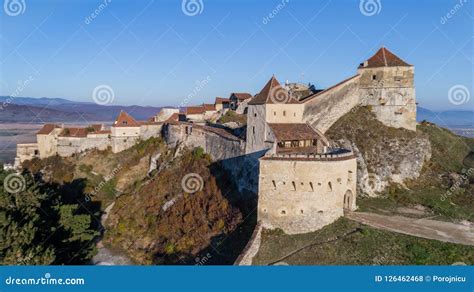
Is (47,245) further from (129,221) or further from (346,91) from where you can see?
(346,91)

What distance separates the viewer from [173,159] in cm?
3947

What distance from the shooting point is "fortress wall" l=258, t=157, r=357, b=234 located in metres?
22.3

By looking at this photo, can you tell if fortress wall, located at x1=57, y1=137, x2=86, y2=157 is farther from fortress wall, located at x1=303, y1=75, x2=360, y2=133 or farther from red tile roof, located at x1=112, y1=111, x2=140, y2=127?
fortress wall, located at x1=303, y1=75, x2=360, y2=133

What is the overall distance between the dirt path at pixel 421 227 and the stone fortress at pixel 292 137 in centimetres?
160

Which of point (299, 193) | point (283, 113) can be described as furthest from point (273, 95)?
point (299, 193)

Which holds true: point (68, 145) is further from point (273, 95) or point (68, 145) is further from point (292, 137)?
point (292, 137)

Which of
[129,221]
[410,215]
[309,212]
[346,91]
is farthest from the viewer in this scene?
[346,91]

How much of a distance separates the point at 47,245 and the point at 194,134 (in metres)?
18.8

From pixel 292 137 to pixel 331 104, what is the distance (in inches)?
394

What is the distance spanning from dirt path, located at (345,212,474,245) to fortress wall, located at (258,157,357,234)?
2660mm

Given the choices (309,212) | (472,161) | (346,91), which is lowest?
(309,212)

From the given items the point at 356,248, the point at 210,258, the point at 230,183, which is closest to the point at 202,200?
the point at 230,183

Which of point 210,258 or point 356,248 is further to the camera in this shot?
point 210,258
